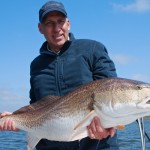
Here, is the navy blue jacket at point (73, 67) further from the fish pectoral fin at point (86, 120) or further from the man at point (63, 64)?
the fish pectoral fin at point (86, 120)

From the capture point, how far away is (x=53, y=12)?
250 inches

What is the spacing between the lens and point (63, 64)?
616 cm

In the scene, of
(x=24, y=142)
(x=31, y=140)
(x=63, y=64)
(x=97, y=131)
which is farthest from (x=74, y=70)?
(x=24, y=142)

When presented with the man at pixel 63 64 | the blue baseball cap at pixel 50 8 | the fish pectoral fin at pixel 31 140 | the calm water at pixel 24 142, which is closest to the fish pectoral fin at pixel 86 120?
the man at pixel 63 64

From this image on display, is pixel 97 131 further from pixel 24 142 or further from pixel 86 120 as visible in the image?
pixel 24 142

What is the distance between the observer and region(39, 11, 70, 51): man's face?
20.5 ft

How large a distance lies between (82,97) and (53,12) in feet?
5.15

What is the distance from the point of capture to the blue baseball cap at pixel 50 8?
6.33m

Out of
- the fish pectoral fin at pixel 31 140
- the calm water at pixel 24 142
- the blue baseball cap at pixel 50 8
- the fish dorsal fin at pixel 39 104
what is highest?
the blue baseball cap at pixel 50 8

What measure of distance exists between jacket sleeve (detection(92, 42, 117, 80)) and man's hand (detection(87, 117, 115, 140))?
0.85 m

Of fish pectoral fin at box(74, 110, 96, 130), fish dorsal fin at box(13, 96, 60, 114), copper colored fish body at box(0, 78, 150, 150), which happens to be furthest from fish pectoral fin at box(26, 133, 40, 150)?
fish pectoral fin at box(74, 110, 96, 130)

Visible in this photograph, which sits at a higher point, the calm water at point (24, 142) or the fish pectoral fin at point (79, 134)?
the fish pectoral fin at point (79, 134)

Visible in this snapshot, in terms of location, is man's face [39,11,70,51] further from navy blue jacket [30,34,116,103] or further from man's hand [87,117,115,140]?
man's hand [87,117,115,140]

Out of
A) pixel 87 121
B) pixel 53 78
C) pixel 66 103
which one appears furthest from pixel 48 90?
pixel 87 121
